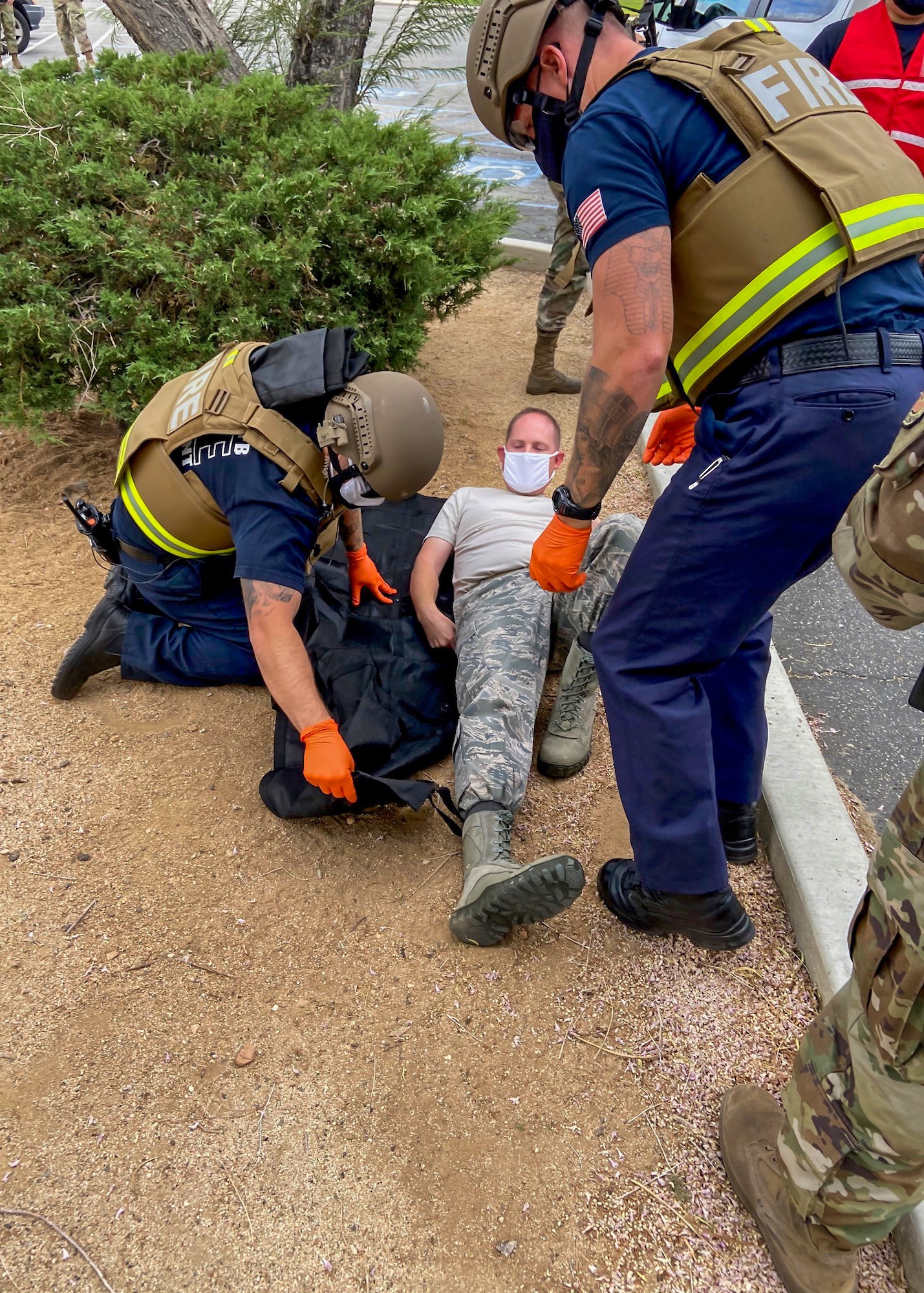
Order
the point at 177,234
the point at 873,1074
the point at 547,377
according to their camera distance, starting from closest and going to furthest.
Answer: the point at 873,1074 < the point at 177,234 < the point at 547,377

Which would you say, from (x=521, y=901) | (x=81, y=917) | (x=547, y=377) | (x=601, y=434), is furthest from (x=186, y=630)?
(x=547, y=377)

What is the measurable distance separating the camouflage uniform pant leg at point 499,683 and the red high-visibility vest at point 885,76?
2251mm

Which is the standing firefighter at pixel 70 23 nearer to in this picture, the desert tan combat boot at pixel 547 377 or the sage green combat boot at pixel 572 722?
the desert tan combat boot at pixel 547 377

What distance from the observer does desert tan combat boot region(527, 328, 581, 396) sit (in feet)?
16.4

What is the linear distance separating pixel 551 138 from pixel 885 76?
2.05 m

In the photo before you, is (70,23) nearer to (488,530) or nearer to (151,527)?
(151,527)

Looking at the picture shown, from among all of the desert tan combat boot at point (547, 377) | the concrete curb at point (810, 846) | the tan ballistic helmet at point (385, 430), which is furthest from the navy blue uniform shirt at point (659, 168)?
the desert tan combat boot at point (547, 377)

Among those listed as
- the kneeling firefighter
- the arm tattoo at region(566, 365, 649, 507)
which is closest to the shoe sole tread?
the kneeling firefighter

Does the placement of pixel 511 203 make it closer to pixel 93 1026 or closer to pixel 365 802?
pixel 365 802

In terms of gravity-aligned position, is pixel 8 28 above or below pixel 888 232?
above

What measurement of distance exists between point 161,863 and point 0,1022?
53 cm

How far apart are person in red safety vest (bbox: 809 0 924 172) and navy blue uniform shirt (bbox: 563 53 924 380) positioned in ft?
6.43

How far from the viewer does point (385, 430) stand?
2.23 meters

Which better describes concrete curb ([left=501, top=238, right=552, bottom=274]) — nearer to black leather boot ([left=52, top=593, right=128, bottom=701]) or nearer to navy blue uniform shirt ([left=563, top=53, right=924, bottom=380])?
black leather boot ([left=52, top=593, right=128, bottom=701])
